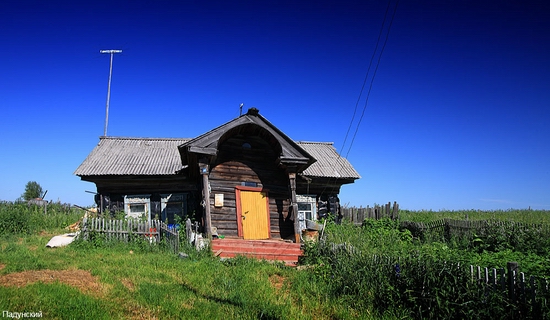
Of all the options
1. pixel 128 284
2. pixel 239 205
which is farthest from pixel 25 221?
pixel 128 284

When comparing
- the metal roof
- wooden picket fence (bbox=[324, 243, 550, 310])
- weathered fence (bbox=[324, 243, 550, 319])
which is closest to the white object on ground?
the metal roof

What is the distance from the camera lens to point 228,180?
527 inches

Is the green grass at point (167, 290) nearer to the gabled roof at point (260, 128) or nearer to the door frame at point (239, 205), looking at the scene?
the door frame at point (239, 205)

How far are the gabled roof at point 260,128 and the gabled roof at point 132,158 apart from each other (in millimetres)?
3809

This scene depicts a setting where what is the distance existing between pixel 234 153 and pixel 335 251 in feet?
21.2

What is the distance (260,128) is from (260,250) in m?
4.72

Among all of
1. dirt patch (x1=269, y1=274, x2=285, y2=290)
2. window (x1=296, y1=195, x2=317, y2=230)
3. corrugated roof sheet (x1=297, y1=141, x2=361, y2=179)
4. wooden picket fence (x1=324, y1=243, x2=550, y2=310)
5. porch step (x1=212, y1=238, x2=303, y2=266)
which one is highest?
corrugated roof sheet (x1=297, y1=141, x2=361, y2=179)

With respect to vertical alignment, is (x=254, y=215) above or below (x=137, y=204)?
below

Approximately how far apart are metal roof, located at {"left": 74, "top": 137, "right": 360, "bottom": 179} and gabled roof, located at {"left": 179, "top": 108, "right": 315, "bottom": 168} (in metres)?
2.62

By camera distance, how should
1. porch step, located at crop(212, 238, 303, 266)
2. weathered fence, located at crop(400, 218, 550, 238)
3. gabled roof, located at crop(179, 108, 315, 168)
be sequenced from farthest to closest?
weathered fence, located at crop(400, 218, 550, 238) → gabled roof, located at crop(179, 108, 315, 168) → porch step, located at crop(212, 238, 303, 266)

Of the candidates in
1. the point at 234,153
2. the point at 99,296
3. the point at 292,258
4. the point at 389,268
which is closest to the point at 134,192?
the point at 234,153

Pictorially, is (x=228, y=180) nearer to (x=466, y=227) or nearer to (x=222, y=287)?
(x=222, y=287)

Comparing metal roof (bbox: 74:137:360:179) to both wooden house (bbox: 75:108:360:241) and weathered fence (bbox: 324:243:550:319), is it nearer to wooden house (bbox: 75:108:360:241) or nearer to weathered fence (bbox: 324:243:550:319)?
wooden house (bbox: 75:108:360:241)

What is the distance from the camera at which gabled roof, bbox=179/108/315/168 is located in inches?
464
